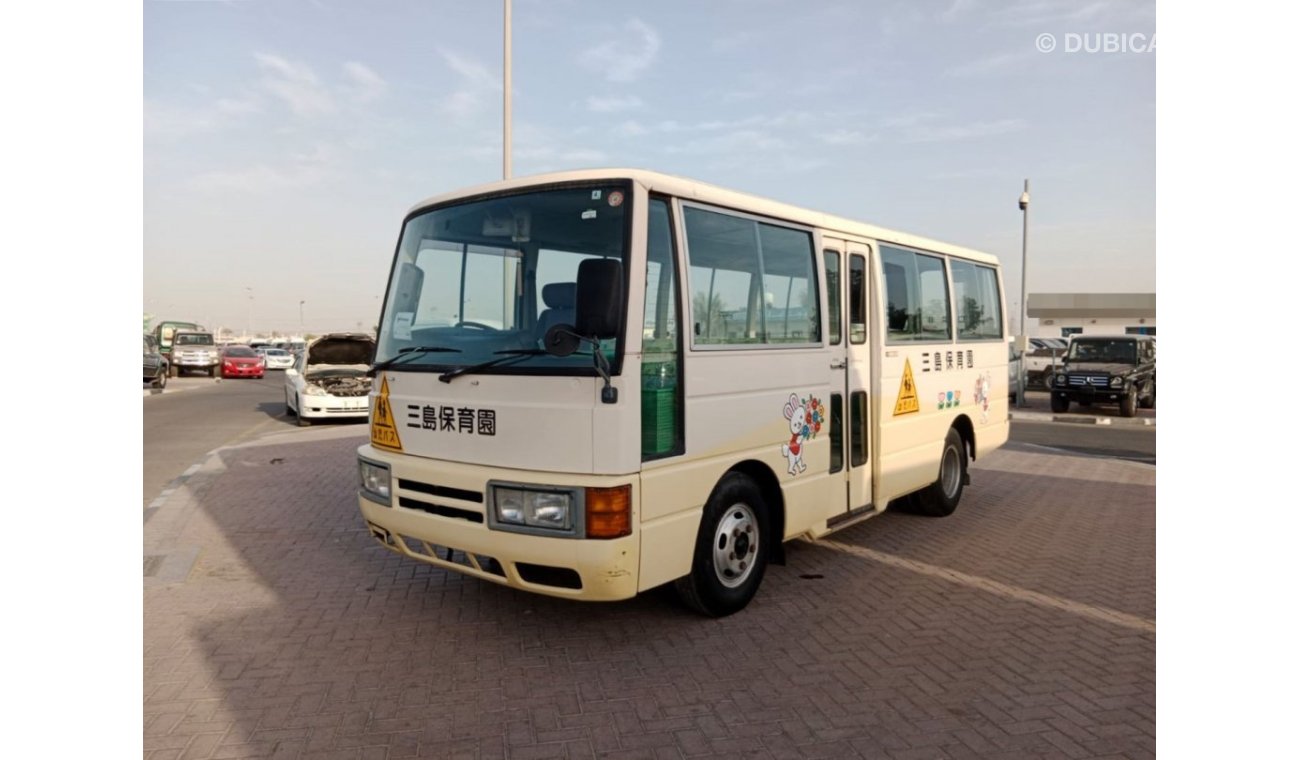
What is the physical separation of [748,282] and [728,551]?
5.60ft

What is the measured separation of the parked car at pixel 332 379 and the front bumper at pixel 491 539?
12.5 metres

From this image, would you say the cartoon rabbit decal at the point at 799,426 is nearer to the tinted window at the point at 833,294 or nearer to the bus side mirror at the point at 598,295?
the tinted window at the point at 833,294

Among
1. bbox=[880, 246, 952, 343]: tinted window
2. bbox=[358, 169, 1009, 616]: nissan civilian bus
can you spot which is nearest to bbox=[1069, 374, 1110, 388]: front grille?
bbox=[880, 246, 952, 343]: tinted window

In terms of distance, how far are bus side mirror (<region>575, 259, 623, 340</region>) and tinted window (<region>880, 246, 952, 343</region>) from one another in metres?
3.47

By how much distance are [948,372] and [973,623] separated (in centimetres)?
330

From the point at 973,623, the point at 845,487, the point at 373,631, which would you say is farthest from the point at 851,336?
the point at 373,631

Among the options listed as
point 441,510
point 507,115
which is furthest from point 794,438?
point 507,115

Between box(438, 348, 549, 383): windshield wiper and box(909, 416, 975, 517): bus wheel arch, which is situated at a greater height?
box(438, 348, 549, 383): windshield wiper

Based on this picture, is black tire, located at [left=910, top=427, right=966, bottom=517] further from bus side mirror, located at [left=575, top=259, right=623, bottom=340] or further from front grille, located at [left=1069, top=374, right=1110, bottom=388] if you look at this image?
front grille, located at [left=1069, top=374, right=1110, bottom=388]

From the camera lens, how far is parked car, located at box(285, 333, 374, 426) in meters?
16.7

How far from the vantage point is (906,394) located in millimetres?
7051

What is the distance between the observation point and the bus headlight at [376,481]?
16.5ft

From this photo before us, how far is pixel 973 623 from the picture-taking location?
5.15 m

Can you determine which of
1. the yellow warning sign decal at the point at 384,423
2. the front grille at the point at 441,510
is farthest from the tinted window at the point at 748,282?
the yellow warning sign decal at the point at 384,423
